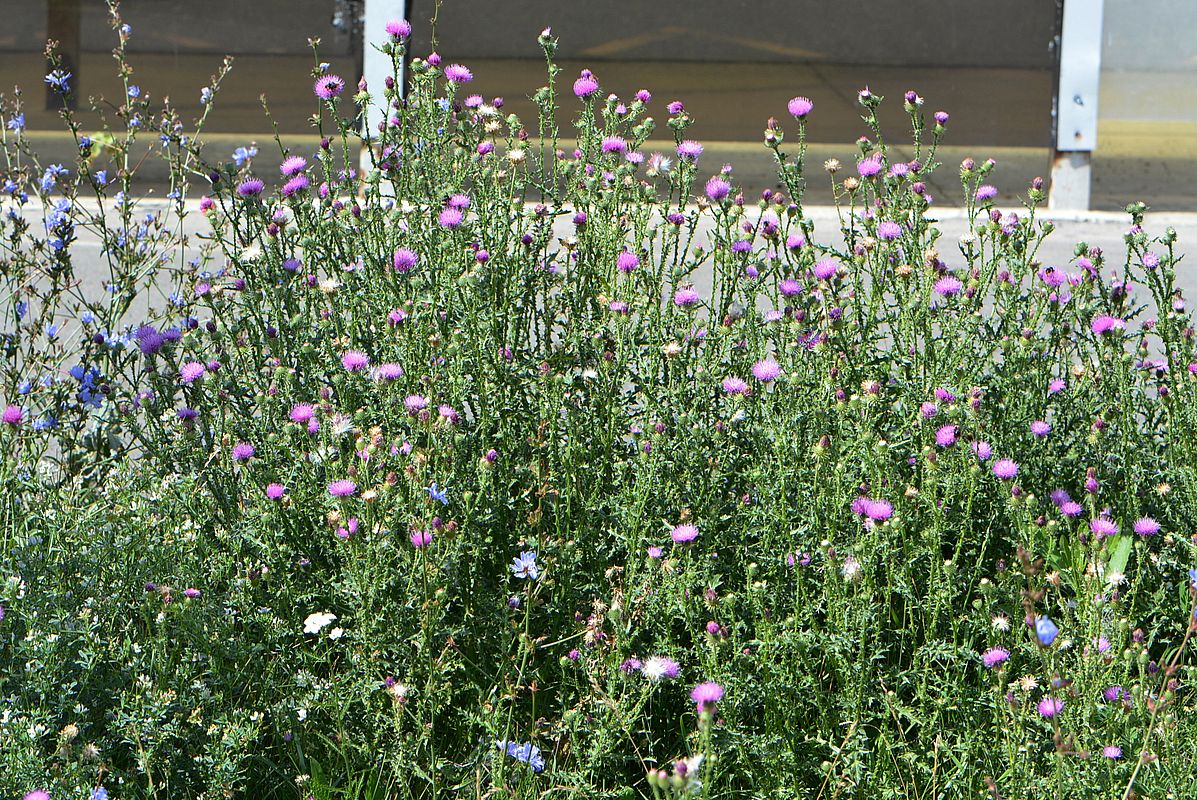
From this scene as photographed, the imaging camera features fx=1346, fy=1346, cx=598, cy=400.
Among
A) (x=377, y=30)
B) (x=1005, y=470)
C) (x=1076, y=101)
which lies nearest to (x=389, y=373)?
(x=1005, y=470)

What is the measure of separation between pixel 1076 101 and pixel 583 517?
7.03 metres

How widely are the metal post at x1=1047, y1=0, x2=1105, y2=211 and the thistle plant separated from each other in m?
5.88

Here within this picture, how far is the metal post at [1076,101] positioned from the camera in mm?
8672

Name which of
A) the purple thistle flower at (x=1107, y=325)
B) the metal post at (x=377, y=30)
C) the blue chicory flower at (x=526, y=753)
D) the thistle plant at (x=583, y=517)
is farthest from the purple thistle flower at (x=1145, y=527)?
the metal post at (x=377, y=30)

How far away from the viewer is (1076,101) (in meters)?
8.66

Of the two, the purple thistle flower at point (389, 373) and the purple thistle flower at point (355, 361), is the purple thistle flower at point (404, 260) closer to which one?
the purple thistle flower at point (355, 361)

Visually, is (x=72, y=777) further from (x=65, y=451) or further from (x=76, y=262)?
A: (x=76, y=262)

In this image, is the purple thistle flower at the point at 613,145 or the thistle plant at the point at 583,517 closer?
the thistle plant at the point at 583,517

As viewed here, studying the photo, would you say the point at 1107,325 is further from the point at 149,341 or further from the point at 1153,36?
the point at 1153,36

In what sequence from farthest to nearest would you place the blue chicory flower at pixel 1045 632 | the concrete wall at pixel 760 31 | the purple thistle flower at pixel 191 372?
1. the concrete wall at pixel 760 31
2. the purple thistle flower at pixel 191 372
3. the blue chicory flower at pixel 1045 632

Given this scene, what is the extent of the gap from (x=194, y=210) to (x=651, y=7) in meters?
12.7

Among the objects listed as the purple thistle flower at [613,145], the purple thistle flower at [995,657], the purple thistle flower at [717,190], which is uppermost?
the purple thistle flower at [613,145]

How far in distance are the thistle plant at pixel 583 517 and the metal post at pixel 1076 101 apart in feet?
19.3

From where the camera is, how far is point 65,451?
3303mm
